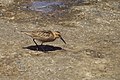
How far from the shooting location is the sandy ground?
16047mm

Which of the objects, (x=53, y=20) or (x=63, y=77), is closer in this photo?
(x=63, y=77)

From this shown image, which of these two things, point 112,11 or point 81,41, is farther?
point 112,11

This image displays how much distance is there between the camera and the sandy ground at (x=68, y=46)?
52.6ft

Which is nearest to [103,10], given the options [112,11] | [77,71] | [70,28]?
[112,11]

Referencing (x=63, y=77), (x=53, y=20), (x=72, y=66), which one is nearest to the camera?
(x=63, y=77)

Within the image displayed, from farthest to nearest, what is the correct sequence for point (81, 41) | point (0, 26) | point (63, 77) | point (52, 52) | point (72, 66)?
point (0, 26)
point (81, 41)
point (52, 52)
point (72, 66)
point (63, 77)

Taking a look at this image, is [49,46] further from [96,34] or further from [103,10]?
[103,10]

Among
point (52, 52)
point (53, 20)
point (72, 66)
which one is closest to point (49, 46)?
point (52, 52)

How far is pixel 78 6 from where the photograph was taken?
83.5ft

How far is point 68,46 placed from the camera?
19125mm

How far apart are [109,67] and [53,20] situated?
23.6ft

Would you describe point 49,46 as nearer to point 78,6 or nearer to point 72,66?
point 72,66

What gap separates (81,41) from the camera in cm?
1989

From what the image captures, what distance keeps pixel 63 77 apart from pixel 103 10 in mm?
10263
